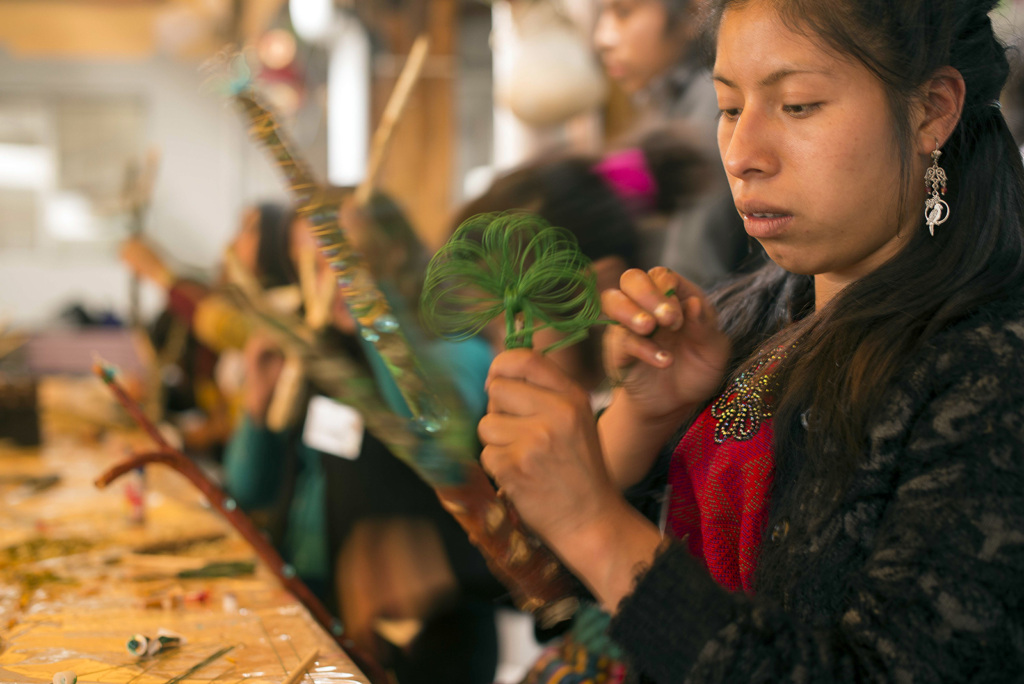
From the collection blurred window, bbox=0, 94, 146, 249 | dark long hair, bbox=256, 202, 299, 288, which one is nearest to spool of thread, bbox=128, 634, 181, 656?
dark long hair, bbox=256, 202, 299, 288

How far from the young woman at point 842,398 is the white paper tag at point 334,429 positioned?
104cm

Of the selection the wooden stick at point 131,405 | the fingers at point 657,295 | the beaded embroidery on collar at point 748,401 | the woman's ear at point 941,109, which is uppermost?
the woman's ear at point 941,109

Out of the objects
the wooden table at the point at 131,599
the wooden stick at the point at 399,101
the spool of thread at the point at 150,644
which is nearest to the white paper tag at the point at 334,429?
the wooden table at the point at 131,599

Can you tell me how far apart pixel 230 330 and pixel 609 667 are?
6.33ft

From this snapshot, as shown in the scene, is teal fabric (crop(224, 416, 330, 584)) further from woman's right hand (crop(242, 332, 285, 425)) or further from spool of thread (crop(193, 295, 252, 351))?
spool of thread (crop(193, 295, 252, 351))

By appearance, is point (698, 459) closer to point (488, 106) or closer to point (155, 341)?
point (488, 106)

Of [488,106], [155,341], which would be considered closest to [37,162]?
[155,341]

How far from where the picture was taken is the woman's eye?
→ 0.66m

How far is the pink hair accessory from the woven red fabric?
0.75 metres

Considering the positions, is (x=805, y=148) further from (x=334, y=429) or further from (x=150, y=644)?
(x=334, y=429)

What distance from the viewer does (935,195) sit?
70cm

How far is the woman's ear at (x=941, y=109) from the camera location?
2.26 ft

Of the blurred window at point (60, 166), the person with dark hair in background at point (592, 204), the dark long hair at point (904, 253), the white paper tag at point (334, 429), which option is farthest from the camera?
the blurred window at point (60, 166)

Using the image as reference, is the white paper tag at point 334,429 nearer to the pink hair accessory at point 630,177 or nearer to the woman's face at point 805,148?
the pink hair accessory at point 630,177
